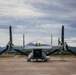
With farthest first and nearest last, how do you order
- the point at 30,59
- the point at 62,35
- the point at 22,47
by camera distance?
the point at 62,35 → the point at 22,47 → the point at 30,59

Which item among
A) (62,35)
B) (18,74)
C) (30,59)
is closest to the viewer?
(18,74)

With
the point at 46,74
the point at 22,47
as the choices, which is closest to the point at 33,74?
the point at 46,74

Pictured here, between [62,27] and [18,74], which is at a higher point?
[62,27]

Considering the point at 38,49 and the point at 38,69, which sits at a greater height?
the point at 38,49

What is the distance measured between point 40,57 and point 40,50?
71.1 inches

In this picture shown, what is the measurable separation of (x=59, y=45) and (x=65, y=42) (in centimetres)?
148

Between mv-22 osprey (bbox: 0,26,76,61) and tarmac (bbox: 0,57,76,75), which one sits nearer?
tarmac (bbox: 0,57,76,75)

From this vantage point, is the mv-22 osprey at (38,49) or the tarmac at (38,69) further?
the mv-22 osprey at (38,49)

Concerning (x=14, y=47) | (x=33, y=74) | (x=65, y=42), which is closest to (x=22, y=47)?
(x=14, y=47)

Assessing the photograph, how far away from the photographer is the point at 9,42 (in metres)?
61.4

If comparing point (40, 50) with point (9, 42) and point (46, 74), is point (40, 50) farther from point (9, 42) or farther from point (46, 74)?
point (46, 74)

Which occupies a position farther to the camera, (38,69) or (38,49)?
(38,49)

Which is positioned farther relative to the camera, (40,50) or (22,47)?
(22,47)

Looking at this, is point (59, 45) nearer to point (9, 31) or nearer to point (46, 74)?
point (9, 31)
